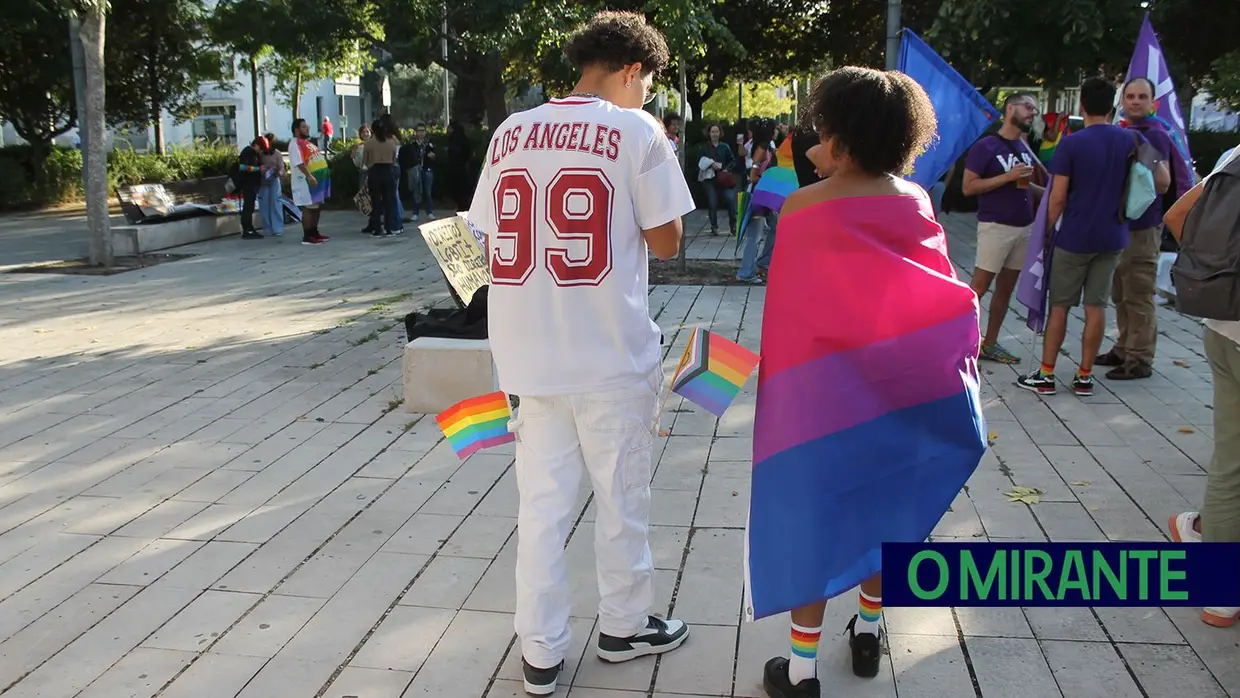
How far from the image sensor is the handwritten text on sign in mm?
7020

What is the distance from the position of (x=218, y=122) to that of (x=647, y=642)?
204ft

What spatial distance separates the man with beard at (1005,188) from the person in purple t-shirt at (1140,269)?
630mm

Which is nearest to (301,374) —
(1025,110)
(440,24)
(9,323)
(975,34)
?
(9,323)

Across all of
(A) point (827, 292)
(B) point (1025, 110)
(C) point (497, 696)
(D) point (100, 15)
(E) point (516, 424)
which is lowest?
(C) point (497, 696)

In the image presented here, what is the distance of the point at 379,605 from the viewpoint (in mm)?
3775

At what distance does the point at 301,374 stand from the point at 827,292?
17.4ft

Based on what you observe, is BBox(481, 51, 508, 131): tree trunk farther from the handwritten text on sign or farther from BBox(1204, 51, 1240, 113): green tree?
the handwritten text on sign

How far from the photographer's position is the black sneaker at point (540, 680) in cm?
311

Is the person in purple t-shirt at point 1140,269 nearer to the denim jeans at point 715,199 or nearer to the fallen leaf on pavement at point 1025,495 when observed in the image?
the fallen leaf on pavement at point 1025,495

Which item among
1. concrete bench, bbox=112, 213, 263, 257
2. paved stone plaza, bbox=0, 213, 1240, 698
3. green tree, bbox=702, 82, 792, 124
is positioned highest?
green tree, bbox=702, 82, 792, 124

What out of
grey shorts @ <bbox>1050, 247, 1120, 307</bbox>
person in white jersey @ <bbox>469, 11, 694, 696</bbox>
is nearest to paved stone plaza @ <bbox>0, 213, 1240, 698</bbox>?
person in white jersey @ <bbox>469, 11, 694, 696</bbox>

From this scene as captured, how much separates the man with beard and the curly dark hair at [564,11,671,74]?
440cm

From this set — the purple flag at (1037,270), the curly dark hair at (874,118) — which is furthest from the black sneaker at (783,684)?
the purple flag at (1037,270)

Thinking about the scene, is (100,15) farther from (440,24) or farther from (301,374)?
(440,24)
